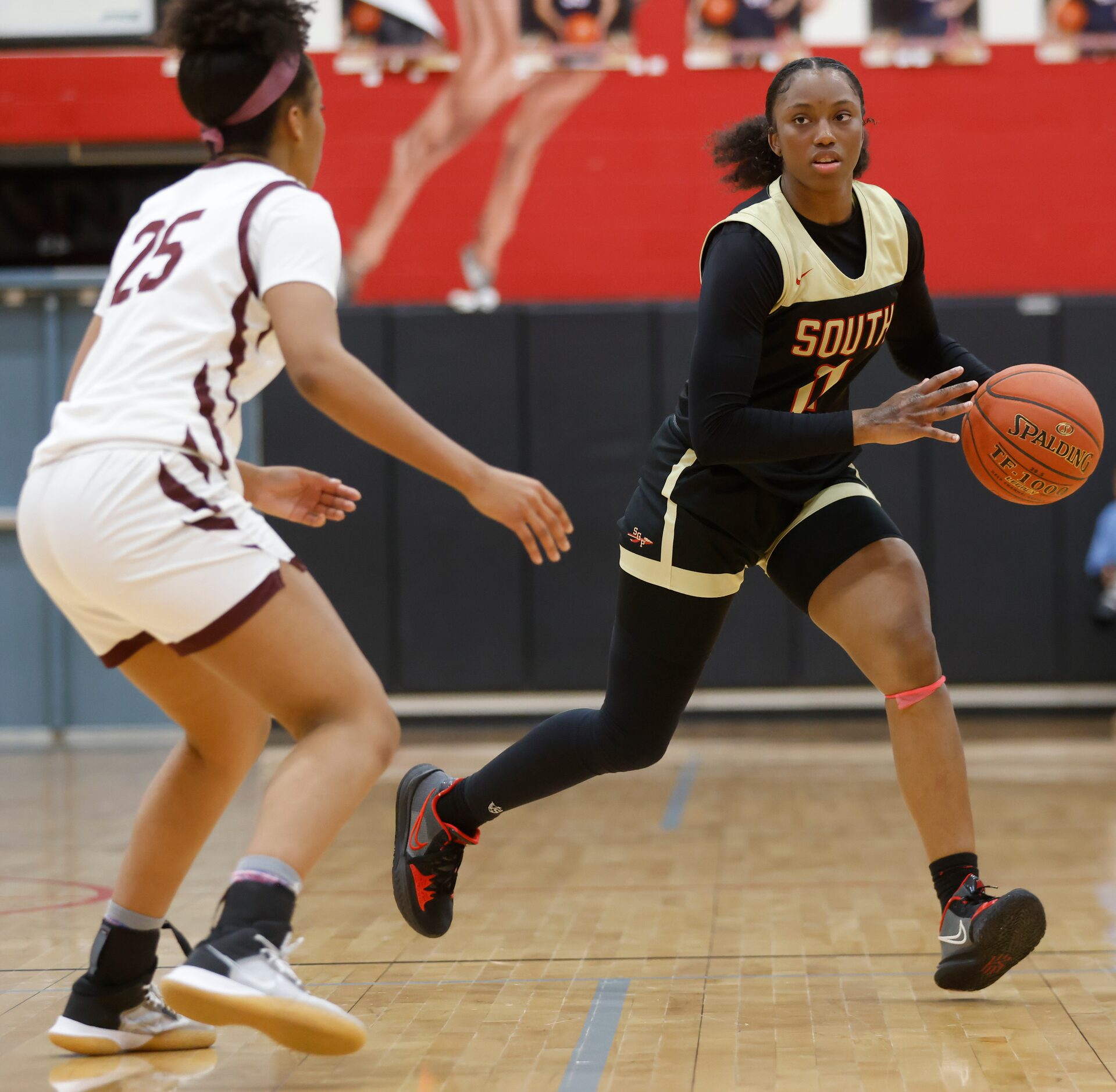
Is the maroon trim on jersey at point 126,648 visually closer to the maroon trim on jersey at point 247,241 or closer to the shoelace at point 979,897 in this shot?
the maroon trim on jersey at point 247,241

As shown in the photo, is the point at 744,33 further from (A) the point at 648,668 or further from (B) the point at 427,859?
(B) the point at 427,859

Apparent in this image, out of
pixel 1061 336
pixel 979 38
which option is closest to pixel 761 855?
pixel 1061 336

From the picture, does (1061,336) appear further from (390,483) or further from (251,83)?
(251,83)

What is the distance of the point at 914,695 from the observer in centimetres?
291

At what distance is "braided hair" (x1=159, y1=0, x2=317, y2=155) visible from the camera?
2312 millimetres

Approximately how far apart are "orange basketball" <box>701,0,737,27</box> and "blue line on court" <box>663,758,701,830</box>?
15.3ft

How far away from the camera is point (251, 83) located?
7.66 feet

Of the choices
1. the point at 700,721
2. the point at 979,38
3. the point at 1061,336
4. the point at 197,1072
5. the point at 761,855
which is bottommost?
the point at 700,721

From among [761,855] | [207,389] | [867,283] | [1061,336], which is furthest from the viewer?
[1061,336]

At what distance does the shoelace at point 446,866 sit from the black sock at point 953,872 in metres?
0.99

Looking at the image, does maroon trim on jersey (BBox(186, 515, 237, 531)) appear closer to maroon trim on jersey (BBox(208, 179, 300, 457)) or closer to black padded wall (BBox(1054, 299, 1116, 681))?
maroon trim on jersey (BBox(208, 179, 300, 457))

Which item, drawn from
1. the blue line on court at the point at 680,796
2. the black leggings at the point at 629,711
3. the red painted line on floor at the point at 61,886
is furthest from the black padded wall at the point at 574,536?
the black leggings at the point at 629,711

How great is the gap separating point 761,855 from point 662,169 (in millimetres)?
5692

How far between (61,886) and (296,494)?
238 cm
